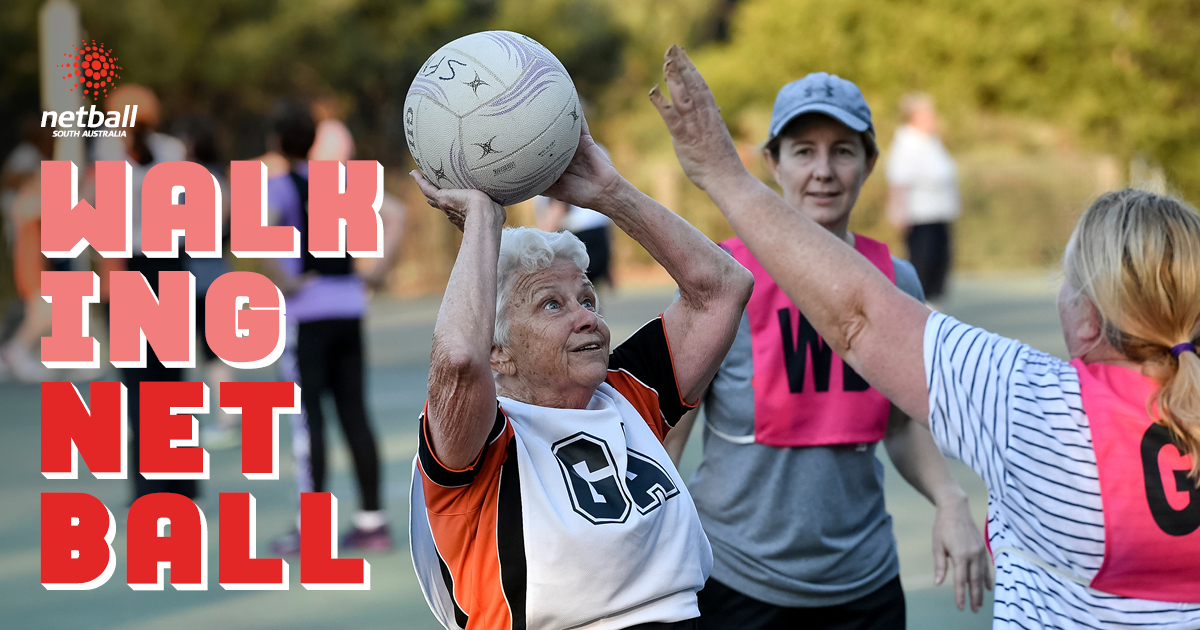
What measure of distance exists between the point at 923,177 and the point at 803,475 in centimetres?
971

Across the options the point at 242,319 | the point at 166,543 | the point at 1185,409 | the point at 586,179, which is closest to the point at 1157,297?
the point at 1185,409

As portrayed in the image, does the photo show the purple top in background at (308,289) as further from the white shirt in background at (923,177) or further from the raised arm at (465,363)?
the white shirt in background at (923,177)

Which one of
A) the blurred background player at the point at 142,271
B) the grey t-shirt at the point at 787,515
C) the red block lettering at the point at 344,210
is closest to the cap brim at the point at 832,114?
the grey t-shirt at the point at 787,515

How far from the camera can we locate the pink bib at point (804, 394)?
125 inches

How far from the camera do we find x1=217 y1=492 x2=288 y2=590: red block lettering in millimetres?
5562

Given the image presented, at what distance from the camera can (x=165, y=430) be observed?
21.4 feet

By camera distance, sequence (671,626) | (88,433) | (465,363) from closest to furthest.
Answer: (465,363) < (671,626) < (88,433)

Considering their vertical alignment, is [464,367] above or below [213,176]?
below

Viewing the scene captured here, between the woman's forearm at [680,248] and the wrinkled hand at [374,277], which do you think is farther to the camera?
the wrinkled hand at [374,277]

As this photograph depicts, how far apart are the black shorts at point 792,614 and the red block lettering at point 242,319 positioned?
3.82 meters

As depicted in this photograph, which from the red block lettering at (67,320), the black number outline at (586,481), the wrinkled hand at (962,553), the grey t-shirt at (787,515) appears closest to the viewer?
the black number outline at (586,481)

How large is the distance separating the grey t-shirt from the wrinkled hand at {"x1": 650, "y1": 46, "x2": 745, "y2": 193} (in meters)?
1.16

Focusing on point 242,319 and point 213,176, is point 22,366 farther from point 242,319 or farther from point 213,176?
point 213,176

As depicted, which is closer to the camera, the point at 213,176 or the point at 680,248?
the point at 680,248
